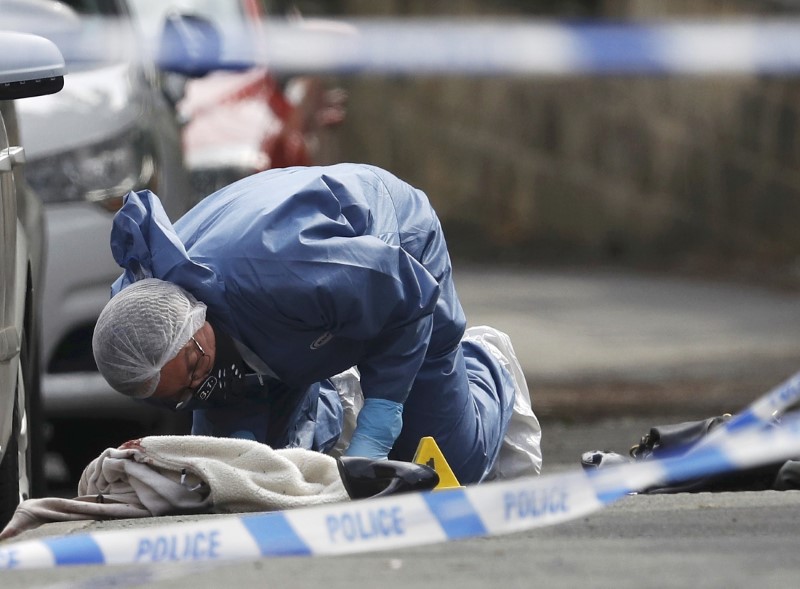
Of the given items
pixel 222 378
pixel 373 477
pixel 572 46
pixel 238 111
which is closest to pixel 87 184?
pixel 238 111

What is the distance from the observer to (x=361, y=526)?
11.9 ft

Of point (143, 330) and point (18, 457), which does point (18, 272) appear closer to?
point (18, 457)

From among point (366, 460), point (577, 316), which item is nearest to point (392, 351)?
point (366, 460)

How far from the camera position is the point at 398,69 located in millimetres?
13039

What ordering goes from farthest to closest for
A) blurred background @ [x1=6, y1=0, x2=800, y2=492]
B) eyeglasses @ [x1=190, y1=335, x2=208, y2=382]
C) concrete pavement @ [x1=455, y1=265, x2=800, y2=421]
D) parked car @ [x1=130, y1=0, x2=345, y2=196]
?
blurred background @ [x1=6, y1=0, x2=800, y2=492] → concrete pavement @ [x1=455, y1=265, x2=800, y2=421] → parked car @ [x1=130, y1=0, x2=345, y2=196] → eyeglasses @ [x1=190, y1=335, x2=208, y2=382]

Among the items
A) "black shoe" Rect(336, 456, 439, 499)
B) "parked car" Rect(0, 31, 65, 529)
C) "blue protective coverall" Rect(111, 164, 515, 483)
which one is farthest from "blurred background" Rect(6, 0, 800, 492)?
"black shoe" Rect(336, 456, 439, 499)

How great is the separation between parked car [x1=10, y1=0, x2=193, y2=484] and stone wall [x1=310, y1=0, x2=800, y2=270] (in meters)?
6.95

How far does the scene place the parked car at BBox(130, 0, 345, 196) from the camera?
6707 mm

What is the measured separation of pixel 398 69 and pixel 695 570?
991cm

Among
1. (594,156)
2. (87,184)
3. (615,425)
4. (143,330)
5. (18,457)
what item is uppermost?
(143,330)

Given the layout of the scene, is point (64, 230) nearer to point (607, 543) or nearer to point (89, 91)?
point (89, 91)

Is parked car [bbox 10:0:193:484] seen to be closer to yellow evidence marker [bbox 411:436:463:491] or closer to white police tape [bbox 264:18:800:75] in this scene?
yellow evidence marker [bbox 411:436:463:491]

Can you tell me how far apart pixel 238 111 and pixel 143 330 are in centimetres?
285

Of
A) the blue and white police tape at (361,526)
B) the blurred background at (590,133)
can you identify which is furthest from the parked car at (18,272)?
the blurred background at (590,133)
